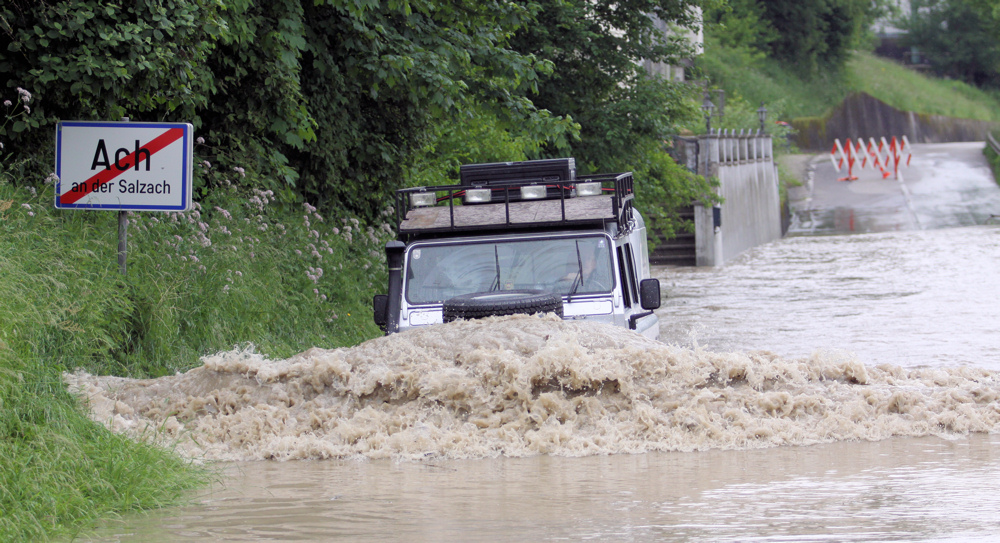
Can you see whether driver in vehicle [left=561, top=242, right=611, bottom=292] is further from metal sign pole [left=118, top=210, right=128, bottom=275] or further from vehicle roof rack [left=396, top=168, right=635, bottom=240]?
metal sign pole [left=118, top=210, right=128, bottom=275]

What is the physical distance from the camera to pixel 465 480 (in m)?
7.27

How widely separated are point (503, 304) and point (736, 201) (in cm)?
2573

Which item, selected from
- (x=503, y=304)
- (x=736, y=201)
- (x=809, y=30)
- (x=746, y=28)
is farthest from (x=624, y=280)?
(x=809, y=30)

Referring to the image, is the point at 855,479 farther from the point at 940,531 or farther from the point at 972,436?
the point at 972,436

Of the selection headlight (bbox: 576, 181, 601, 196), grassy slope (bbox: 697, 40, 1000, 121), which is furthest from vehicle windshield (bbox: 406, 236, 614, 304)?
grassy slope (bbox: 697, 40, 1000, 121)

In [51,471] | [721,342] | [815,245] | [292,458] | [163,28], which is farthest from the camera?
[815,245]

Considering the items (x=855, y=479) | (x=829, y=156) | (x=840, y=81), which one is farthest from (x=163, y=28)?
(x=840, y=81)

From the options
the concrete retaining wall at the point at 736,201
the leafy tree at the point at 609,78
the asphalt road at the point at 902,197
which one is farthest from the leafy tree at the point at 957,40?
the leafy tree at the point at 609,78

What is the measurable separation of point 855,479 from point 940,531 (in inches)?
52.3

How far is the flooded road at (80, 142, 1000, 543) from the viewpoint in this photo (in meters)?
6.14

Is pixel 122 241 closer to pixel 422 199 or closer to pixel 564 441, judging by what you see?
pixel 422 199

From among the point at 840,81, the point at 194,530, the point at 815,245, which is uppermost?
the point at 840,81

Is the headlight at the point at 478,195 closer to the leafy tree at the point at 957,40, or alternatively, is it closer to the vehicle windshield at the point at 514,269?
the vehicle windshield at the point at 514,269

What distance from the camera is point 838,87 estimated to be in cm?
7412
